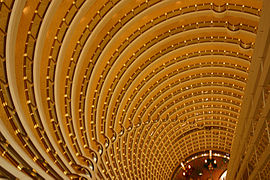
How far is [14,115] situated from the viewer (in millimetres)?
10641

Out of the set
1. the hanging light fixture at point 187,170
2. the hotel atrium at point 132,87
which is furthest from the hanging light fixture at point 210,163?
the hanging light fixture at point 187,170

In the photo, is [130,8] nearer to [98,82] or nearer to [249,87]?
[98,82]

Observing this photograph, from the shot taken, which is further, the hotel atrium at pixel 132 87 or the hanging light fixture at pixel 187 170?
the hanging light fixture at pixel 187 170

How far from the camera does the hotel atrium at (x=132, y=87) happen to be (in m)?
10.6

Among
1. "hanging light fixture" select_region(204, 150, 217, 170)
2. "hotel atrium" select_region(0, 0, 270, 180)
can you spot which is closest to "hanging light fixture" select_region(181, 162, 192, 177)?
"hotel atrium" select_region(0, 0, 270, 180)

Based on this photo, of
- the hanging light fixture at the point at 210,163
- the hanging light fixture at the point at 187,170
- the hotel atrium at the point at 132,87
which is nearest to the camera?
the hotel atrium at the point at 132,87

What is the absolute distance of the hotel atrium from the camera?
34.8 feet

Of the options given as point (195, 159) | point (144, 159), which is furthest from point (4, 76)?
point (195, 159)

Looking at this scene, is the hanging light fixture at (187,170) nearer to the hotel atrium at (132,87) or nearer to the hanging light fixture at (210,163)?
the hotel atrium at (132,87)

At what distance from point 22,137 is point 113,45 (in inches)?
393

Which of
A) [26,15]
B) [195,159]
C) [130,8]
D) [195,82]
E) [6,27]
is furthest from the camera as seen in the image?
[195,159]

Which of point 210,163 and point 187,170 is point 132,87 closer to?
point 187,170

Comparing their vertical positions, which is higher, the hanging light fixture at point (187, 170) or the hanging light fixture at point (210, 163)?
the hanging light fixture at point (210, 163)

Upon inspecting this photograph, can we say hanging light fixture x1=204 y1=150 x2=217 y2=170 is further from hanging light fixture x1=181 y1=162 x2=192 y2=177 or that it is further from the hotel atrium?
hanging light fixture x1=181 y1=162 x2=192 y2=177
